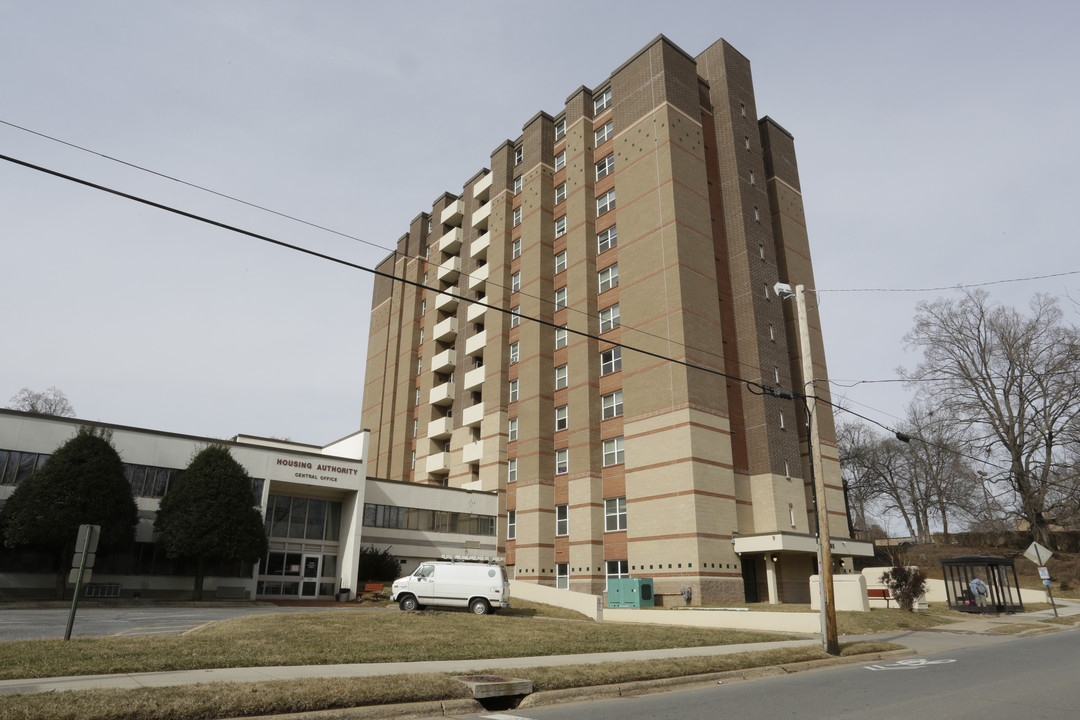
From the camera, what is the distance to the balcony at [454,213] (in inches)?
2381

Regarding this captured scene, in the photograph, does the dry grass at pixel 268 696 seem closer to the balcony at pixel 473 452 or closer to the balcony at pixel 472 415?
the balcony at pixel 473 452

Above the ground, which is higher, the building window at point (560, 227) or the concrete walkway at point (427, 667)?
the building window at point (560, 227)

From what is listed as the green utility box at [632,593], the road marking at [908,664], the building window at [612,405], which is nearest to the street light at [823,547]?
the road marking at [908,664]

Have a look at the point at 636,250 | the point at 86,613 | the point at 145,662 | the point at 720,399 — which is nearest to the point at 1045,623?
the point at 720,399

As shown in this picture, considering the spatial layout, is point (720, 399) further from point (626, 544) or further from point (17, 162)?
point (17, 162)

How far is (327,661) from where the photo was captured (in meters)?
12.5

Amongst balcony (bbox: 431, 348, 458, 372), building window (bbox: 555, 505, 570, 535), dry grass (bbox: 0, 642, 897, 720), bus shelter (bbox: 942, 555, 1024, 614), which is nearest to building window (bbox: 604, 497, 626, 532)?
building window (bbox: 555, 505, 570, 535)

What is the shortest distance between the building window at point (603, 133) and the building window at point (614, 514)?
23829 millimetres

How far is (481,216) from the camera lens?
56.2 m

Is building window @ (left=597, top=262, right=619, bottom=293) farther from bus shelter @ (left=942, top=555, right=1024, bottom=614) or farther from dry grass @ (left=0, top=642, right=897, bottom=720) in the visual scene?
dry grass @ (left=0, top=642, right=897, bottom=720)

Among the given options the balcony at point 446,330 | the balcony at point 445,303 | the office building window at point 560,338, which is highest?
the balcony at point 445,303

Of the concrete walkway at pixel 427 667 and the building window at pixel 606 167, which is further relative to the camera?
the building window at pixel 606 167

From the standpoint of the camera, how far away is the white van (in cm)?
2736

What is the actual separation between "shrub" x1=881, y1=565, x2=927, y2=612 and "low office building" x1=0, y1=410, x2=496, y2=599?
25.7 metres
